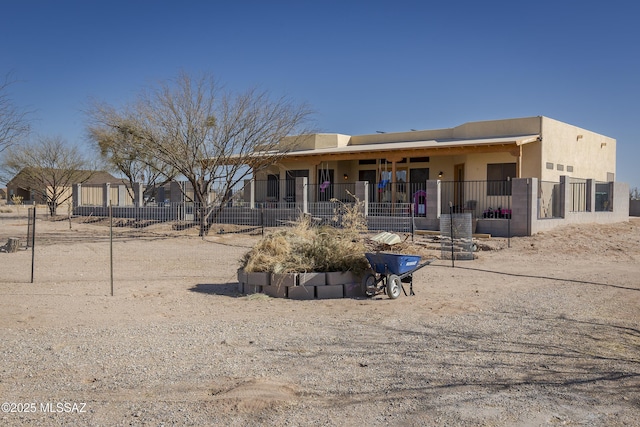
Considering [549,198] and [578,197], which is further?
[578,197]

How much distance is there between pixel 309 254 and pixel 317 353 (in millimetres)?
4010

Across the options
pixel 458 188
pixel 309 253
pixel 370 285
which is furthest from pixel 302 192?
pixel 370 285

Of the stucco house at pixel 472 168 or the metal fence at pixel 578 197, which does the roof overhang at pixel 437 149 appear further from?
the metal fence at pixel 578 197

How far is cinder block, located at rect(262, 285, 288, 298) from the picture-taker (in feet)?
31.5

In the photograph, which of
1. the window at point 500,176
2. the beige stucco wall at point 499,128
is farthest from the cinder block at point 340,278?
the beige stucco wall at point 499,128

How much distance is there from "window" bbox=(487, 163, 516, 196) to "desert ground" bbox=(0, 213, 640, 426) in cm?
1230

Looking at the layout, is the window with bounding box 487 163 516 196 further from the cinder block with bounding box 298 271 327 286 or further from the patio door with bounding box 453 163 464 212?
the cinder block with bounding box 298 271 327 286

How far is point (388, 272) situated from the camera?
9.53 m

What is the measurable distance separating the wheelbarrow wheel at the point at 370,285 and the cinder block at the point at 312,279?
2.25 ft

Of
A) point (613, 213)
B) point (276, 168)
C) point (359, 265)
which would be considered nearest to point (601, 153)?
point (613, 213)

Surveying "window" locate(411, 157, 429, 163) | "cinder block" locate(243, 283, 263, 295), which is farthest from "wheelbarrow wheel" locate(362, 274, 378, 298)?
"window" locate(411, 157, 429, 163)

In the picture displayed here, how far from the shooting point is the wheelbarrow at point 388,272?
943 cm

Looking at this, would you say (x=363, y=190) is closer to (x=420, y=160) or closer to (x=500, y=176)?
(x=420, y=160)

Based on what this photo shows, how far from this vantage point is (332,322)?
7.72 m
